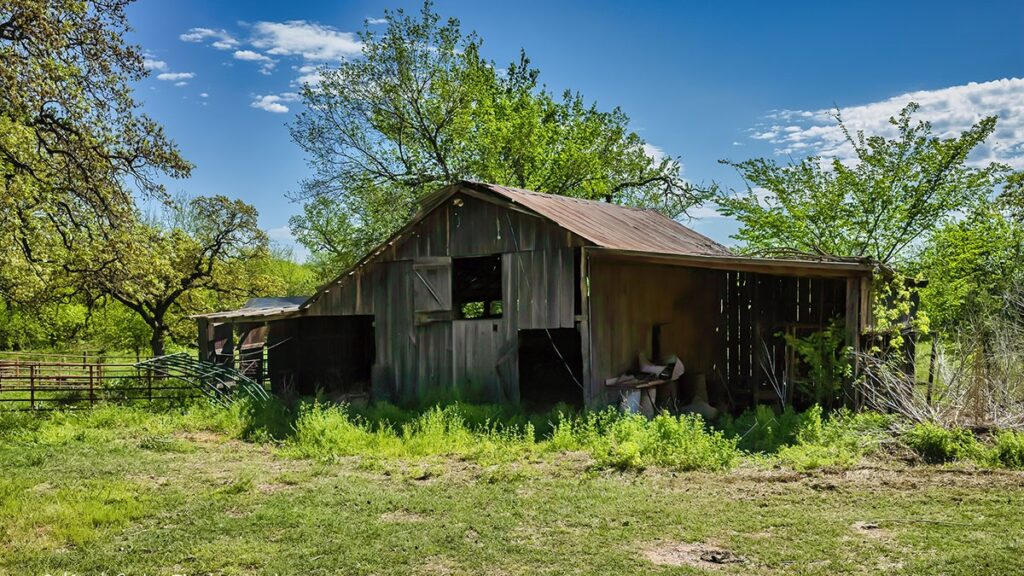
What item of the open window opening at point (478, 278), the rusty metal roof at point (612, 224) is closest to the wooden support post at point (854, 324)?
the rusty metal roof at point (612, 224)

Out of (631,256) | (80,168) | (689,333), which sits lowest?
(689,333)

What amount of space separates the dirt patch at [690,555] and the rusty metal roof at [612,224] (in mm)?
6472

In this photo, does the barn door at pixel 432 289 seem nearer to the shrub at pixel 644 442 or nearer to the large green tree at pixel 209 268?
the shrub at pixel 644 442

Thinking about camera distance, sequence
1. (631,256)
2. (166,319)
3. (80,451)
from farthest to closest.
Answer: (166,319)
(631,256)
(80,451)

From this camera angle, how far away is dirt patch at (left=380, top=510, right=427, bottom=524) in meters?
7.54

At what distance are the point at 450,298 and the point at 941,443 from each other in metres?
8.35

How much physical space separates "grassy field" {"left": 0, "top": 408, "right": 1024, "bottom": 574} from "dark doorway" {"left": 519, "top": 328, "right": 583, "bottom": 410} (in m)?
5.76

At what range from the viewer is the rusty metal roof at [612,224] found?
13.4 metres

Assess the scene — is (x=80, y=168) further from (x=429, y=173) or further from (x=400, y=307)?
(x=429, y=173)

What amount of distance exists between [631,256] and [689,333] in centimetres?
453

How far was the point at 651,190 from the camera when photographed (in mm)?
33156

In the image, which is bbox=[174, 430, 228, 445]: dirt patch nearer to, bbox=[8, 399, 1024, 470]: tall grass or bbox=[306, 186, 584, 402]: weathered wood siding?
bbox=[8, 399, 1024, 470]: tall grass

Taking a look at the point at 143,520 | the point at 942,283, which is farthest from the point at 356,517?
the point at 942,283

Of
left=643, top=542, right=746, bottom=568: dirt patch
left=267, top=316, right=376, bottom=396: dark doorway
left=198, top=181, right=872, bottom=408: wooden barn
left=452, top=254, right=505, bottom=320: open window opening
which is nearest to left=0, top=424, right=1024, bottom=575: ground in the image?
left=643, top=542, right=746, bottom=568: dirt patch
